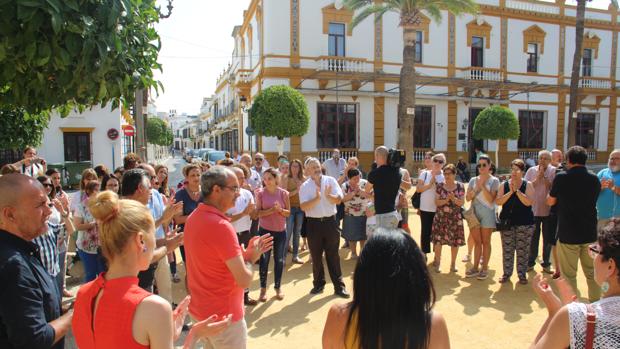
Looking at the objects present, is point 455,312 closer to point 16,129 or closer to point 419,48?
point 16,129

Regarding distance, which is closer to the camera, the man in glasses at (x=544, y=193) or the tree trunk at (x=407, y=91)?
the man in glasses at (x=544, y=193)

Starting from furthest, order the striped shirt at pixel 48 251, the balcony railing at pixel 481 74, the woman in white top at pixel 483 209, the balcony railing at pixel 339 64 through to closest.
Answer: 1. the balcony railing at pixel 481 74
2. the balcony railing at pixel 339 64
3. the woman in white top at pixel 483 209
4. the striped shirt at pixel 48 251

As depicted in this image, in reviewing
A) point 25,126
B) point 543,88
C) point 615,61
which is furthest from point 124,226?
point 615,61

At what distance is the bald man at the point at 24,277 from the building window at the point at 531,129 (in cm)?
2742

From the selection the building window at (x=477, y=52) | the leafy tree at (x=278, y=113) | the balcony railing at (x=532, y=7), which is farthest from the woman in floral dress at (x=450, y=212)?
the balcony railing at (x=532, y=7)

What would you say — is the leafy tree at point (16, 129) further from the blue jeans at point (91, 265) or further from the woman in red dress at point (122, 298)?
the woman in red dress at point (122, 298)

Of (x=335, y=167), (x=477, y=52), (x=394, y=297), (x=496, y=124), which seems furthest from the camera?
(x=477, y=52)

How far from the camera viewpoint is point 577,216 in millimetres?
4887

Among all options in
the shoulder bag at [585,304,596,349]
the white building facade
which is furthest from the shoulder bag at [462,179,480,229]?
the white building facade

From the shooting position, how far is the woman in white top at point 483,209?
20.5 ft

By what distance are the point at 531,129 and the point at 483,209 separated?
22.7 metres

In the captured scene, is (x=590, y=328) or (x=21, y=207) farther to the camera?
(x=21, y=207)

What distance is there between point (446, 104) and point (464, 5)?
29.9 feet

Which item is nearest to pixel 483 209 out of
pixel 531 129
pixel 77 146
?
pixel 77 146
